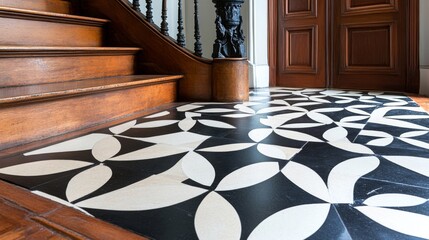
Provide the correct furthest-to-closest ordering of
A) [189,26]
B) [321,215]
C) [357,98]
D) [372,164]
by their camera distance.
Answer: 1. [189,26]
2. [357,98]
3. [372,164]
4. [321,215]

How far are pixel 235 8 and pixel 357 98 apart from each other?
0.97 m

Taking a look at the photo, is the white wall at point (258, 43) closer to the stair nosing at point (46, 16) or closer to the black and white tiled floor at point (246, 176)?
the stair nosing at point (46, 16)

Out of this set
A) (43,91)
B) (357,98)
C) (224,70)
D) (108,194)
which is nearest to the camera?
(108,194)

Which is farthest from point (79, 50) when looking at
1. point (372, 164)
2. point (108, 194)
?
point (372, 164)

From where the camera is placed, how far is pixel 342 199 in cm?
73

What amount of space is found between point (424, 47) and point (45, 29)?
7.73ft

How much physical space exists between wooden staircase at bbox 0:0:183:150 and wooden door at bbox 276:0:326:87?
1357 mm

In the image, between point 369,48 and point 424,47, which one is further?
point 369,48

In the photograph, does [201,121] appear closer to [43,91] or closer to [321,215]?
[43,91]

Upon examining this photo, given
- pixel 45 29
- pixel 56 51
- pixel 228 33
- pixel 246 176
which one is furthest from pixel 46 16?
pixel 246 176

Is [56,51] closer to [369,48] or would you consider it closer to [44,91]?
[44,91]

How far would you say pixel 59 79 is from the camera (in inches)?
60.9

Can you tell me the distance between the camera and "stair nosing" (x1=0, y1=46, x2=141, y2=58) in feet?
4.24

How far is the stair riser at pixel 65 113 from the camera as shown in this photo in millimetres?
1108
